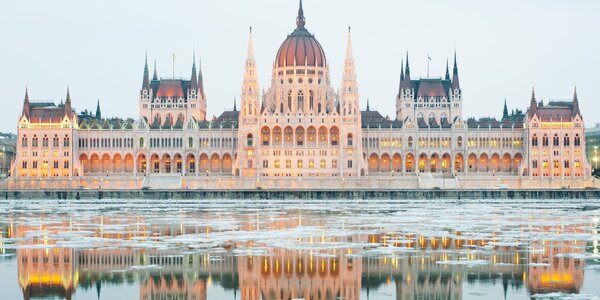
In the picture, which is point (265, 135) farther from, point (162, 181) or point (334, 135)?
point (162, 181)

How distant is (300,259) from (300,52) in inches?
4874

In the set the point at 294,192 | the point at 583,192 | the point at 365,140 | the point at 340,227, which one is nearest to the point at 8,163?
the point at 365,140

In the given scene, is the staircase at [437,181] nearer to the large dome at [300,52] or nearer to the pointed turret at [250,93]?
the pointed turret at [250,93]

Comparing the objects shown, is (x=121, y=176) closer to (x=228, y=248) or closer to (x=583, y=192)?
(x=583, y=192)

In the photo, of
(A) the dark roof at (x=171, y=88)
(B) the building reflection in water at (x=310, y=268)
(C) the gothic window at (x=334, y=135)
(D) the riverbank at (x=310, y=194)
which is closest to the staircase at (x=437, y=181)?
(C) the gothic window at (x=334, y=135)

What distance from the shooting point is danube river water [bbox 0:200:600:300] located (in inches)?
1203

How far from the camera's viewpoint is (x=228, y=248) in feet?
138

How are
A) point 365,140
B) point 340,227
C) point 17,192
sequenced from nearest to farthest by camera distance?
1. point 340,227
2. point 17,192
3. point 365,140

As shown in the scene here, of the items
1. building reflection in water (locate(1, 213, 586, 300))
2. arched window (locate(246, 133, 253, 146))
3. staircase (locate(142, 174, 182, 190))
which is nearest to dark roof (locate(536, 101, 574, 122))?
arched window (locate(246, 133, 253, 146))

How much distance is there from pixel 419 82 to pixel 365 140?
88.3 ft

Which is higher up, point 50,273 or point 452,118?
point 452,118

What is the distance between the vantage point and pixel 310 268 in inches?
1385

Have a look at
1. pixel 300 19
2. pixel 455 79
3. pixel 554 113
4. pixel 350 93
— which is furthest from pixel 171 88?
pixel 554 113

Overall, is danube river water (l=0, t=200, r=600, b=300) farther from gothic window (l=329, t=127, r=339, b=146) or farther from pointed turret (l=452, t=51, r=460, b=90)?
pointed turret (l=452, t=51, r=460, b=90)
